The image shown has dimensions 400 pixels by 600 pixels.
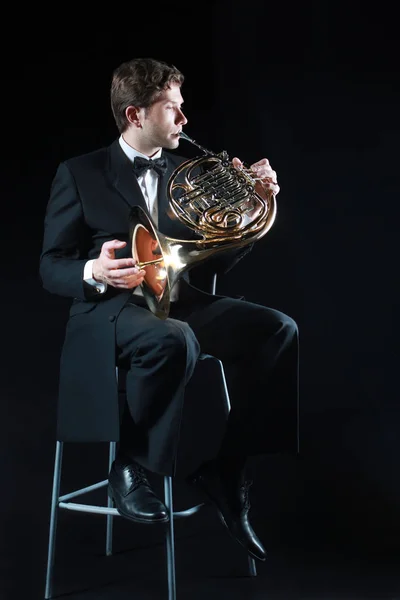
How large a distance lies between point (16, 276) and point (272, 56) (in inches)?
58.4

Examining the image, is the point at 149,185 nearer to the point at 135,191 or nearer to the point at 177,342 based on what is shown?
the point at 135,191

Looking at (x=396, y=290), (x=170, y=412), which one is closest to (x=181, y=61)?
(x=396, y=290)

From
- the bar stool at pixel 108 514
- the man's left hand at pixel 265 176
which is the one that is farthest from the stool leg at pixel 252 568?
the man's left hand at pixel 265 176

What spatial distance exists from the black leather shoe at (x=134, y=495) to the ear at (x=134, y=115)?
3.18ft

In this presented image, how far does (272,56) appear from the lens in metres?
3.56

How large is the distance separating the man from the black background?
963 mm

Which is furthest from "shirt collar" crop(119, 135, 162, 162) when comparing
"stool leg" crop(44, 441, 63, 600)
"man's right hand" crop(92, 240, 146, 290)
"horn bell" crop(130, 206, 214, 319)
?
"stool leg" crop(44, 441, 63, 600)

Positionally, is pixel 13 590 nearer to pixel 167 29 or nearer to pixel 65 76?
pixel 65 76

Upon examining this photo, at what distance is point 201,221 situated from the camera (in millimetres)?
2203

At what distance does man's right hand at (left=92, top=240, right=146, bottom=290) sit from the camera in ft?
6.62

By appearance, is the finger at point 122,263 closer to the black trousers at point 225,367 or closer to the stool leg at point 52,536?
the black trousers at point 225,367

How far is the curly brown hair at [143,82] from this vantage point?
2.33 m

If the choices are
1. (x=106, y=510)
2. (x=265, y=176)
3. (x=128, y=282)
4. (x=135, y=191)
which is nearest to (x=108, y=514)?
(x=106, y=510)

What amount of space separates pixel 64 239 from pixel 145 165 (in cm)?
32
